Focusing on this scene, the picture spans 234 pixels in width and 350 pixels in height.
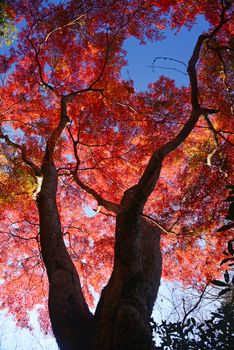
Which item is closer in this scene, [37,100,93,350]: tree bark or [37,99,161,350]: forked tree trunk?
[37,99,161,350]: forked tree trunk

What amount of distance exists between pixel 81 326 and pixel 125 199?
2170 mm

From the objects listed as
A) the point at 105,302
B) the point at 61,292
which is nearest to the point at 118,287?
the point at 105,302

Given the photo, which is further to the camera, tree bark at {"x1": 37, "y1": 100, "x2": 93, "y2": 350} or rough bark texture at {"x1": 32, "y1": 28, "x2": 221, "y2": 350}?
tree bark at {"x1": 37, "y1": 100, "x2": 93, "y2": 350}

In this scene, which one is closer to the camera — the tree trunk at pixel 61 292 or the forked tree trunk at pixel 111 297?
the forked tree trunk at pixel 111 297

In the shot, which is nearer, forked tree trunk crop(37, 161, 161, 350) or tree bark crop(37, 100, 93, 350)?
forked tree trunk crop(37, 161, 161, 350)

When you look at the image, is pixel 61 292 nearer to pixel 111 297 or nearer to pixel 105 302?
pixel 105 302

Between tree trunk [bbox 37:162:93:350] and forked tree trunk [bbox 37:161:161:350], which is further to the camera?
tree trunk [bbox 37:162:93:350]

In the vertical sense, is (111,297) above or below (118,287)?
below

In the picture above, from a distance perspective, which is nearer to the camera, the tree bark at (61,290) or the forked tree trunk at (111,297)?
the forked tree trunk at (111,297)

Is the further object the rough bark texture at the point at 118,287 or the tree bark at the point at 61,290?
the tree bark at the point at 61,290

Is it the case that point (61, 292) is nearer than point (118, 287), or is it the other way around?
point (118, 287)

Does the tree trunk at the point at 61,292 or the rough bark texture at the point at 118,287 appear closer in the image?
the rough bark texture at the point at 118,287

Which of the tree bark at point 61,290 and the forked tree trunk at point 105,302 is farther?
the tree bark at point 61,290

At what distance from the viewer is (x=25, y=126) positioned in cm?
1363
